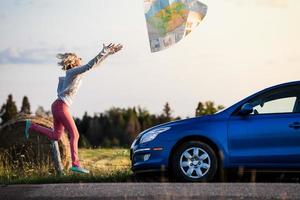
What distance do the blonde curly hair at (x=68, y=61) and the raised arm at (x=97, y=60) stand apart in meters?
0.18

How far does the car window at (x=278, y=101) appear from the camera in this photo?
12.6m

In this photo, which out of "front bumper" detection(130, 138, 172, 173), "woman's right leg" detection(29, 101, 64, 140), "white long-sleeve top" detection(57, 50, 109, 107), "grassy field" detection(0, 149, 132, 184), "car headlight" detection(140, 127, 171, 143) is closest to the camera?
"front bumper" detection(130, 138, 172, 173)

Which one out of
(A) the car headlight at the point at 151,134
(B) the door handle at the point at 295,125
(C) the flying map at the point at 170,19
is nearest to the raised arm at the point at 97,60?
(C) the flying map at the point at 170,19

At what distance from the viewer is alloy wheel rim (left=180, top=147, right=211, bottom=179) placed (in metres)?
12.3

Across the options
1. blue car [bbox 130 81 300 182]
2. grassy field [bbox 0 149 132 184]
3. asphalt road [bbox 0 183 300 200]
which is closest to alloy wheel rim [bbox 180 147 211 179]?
blue car [bbox 130 81 300 182]

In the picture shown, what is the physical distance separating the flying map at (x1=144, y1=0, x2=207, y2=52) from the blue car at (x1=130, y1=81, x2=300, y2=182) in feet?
4.47

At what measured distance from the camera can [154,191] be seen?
34.4ft

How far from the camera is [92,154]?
78.8 ft

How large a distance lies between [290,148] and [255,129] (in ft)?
1.93

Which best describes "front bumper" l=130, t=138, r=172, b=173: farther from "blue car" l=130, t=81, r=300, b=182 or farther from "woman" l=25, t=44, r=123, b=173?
"woman" l=25, t=44, r=123, b=173

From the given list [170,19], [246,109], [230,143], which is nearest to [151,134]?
[230,143]

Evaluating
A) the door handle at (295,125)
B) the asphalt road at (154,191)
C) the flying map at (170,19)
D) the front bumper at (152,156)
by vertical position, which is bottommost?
the asphalt road at (154,191)

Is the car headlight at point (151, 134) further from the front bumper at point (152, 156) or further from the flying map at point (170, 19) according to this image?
the flying map at point (170, 19)

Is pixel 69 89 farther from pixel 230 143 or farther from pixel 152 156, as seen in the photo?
pixel 230 143
